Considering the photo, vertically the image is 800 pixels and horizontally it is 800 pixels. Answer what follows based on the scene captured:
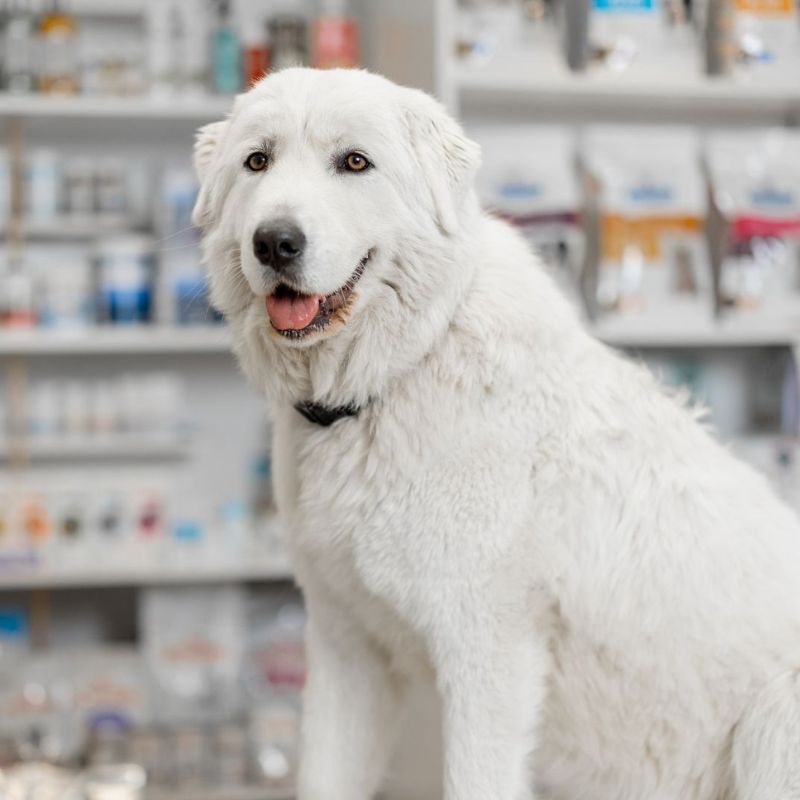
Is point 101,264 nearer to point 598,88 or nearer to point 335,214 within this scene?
point 598,88

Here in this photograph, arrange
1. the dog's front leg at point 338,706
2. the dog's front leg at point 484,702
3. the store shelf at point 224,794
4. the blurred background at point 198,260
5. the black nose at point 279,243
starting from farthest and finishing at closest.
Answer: the blurred background at point 198,260, the store shelf at point 224,794, the dog's front leg at point 338,706, the dog's front leg at point 484,702, the black nose at point 279,243

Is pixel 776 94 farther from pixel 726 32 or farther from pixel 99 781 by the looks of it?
pixel 99 781

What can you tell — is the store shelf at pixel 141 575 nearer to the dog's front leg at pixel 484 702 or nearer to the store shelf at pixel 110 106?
the store shelf at pixel 110 106

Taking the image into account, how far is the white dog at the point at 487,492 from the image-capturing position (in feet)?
4.29

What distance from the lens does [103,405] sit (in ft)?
9.52

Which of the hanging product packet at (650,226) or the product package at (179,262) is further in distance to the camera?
the product package at (179,262)

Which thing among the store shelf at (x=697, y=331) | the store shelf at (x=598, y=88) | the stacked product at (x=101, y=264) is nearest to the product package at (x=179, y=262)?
the stacked product at (x=101, y=264)

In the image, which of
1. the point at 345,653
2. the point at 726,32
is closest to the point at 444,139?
the point at 345,653

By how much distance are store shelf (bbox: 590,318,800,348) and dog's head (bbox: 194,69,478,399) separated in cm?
143

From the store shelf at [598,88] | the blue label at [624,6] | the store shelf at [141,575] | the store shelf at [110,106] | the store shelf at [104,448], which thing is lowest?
the store shelf at [141,575]

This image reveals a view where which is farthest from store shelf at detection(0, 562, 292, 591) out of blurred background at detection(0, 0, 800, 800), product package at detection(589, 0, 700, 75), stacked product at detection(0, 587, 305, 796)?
product package at detection(589, 0, 700, 75)

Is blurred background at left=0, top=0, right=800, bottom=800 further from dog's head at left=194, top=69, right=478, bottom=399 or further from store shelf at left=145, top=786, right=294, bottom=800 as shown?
dog's head at left=194, top=69, right=478, bottom=399

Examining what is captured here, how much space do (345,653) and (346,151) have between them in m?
0.63

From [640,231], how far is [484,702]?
1.70 m
